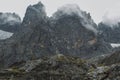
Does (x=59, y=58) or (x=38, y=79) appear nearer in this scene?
(x=38, y=79)

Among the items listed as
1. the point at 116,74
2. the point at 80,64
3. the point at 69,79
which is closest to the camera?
the point at 116,74

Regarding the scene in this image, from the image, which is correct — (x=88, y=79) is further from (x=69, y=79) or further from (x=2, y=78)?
Result: (x=2, y=78)

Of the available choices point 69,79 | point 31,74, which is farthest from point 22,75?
point 69,79

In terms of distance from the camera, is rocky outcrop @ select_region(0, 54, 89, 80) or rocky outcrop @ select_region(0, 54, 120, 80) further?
rocky outcrop @ select_region(0, 54, 89, 80)

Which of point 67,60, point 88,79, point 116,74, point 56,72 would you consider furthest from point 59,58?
point 116,74

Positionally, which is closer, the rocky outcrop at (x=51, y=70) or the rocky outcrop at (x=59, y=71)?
the rocky outcrop at (x=59, y=71)

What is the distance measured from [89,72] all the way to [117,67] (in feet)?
45.8

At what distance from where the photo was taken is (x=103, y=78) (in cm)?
11050

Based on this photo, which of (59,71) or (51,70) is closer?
(59,71)

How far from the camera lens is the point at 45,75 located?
397ft

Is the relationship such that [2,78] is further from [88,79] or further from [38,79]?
[88,79]

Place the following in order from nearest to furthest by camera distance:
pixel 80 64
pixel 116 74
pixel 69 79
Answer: pixel 116 74 → pixel 69 79 → pixel 80 64

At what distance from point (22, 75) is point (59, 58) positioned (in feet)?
53.3

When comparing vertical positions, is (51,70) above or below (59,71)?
above
